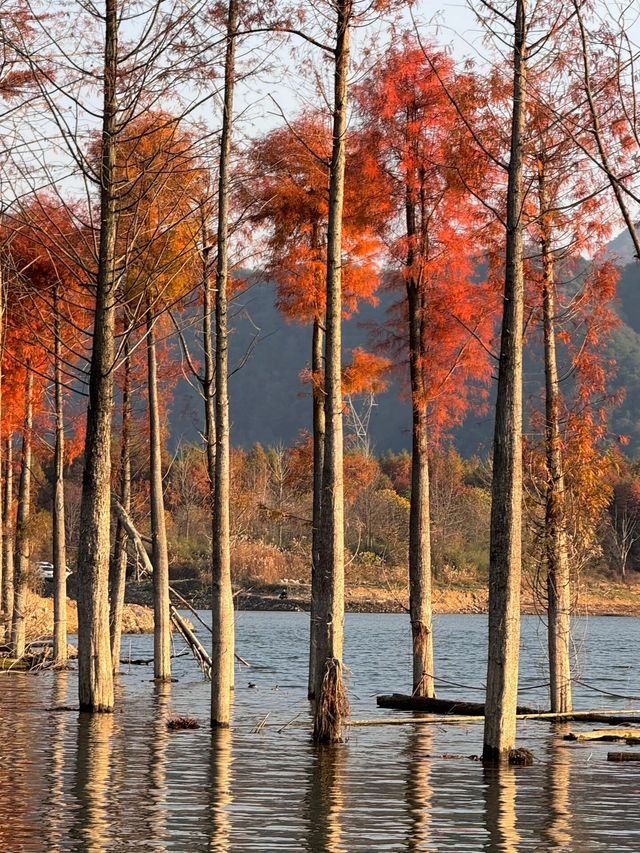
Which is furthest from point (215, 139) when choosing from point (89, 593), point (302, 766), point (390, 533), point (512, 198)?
point (390, 533)

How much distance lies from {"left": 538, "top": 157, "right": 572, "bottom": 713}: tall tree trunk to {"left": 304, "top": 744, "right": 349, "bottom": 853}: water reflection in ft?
18.1

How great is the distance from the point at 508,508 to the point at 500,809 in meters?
3.99

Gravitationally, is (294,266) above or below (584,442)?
above

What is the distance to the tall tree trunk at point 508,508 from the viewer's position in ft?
48.4

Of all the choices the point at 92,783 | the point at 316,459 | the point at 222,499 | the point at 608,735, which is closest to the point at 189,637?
the point at 316,459

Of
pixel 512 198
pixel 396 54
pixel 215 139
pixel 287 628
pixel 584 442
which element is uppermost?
pixel 396 54

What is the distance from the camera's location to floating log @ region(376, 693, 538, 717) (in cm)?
2236

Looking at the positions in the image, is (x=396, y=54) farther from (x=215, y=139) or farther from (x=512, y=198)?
(x=512, y=198)

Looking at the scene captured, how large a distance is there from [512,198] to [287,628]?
55.1 m

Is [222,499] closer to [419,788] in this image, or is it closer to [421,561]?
[421,561]

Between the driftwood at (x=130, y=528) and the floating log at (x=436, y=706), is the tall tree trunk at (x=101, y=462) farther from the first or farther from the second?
the driftwood at (x=130, y=528)

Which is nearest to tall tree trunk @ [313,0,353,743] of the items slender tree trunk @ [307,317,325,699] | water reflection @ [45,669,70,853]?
water reflection @ [45,669,70,853]

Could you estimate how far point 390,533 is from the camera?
320 feet

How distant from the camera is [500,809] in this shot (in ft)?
39.6
